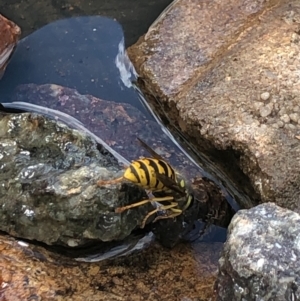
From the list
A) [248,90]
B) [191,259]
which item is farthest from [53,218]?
[248,90]

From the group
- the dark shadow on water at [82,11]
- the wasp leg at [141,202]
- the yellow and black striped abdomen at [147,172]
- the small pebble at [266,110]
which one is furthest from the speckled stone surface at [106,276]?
the dark shadow on water at [82,11]

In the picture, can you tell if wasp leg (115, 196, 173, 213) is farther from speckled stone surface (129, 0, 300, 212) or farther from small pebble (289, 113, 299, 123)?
small pebble (289, 113, 299, 123)

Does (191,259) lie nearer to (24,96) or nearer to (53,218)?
(53,218)

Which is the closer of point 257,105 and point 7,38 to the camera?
point 257,105

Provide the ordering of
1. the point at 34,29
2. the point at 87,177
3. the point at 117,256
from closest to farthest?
the point at 87,177, the point at 117,256, the point at 34,29

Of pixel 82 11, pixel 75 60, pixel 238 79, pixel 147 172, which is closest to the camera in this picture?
pixel 147 172

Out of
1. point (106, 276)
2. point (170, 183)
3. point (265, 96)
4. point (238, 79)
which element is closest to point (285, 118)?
point (265, 96)

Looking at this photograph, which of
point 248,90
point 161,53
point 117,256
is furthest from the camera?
point 161,53

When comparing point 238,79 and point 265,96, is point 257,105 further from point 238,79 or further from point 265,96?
point 238,79
